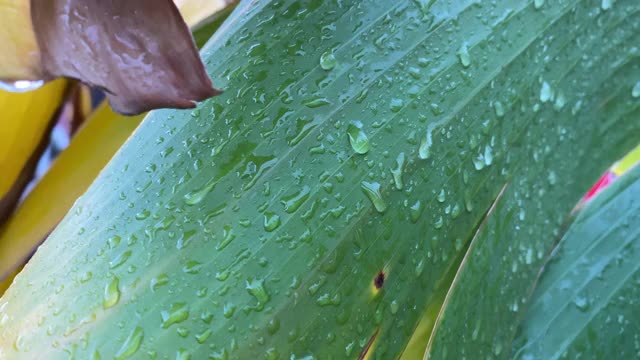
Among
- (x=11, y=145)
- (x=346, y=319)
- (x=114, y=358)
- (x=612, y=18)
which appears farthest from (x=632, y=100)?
(x=11, y=145)

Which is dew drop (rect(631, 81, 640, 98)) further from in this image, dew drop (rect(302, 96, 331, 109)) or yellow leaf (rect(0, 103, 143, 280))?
yellow leaf (rect(0, 103, 143, 280))

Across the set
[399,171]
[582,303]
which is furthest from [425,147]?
[582,303]

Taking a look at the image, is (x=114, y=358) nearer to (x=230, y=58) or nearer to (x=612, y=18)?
(x=230, y=58)

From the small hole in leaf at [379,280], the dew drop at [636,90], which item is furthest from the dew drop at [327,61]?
the dew drop at [636,90]

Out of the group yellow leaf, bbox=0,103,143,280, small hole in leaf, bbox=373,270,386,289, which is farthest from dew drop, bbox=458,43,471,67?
yellow leaf, bbox=0,103,143,280

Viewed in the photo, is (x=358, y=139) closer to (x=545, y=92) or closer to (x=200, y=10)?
(x=545, y=92)

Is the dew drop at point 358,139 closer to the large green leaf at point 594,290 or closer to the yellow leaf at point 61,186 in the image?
the large green leaf at point 594,290
